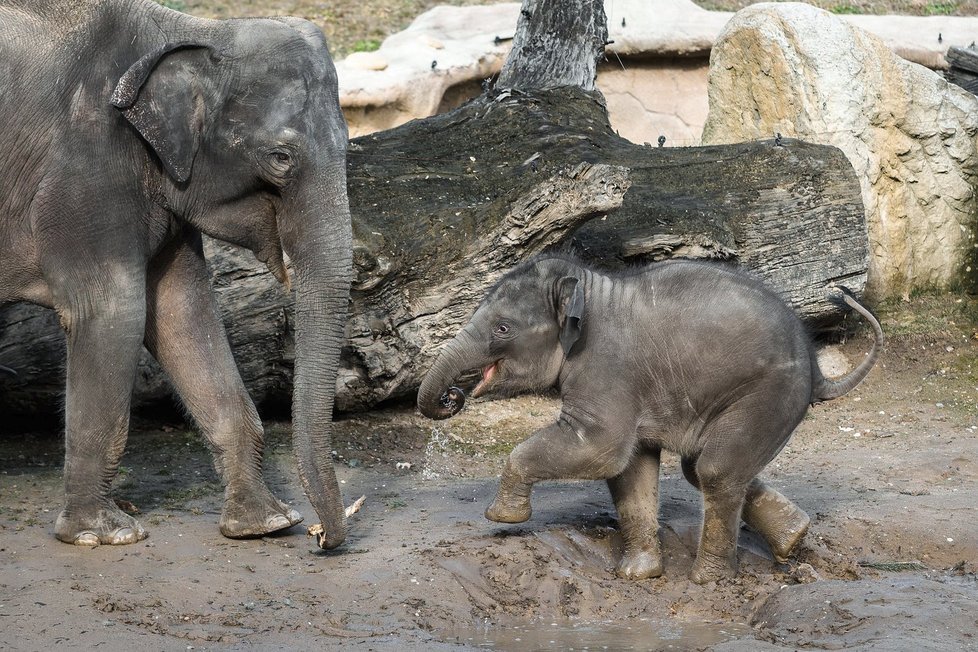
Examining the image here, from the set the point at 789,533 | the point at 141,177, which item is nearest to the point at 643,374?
the point at 789,533

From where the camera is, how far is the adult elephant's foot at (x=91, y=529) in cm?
579

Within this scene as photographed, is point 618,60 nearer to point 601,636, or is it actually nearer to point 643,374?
point 643,374

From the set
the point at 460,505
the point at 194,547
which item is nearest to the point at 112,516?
the point at 194,547

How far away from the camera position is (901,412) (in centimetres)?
914

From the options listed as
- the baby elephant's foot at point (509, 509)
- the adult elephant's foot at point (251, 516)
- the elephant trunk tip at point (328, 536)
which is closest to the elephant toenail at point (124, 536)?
the adult elephant's foot at point (251, 516)

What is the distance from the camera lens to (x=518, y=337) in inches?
232

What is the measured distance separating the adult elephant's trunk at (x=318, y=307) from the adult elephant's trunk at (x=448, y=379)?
1.37 feet

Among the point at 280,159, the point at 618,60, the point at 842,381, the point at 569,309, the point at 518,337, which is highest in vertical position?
the point at 280,159

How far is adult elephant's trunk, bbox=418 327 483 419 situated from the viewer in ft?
18.9

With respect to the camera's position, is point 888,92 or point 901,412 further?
point 888,92

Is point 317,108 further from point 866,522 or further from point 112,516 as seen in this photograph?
point 866,522

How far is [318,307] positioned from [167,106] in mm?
1051

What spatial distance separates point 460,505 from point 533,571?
1.09 metres

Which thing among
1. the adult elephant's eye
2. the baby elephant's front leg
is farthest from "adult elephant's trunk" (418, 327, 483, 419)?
the adult elephant's eye
